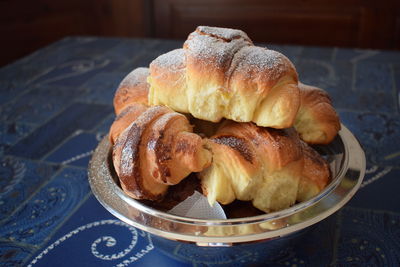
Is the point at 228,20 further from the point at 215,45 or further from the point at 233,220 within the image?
the point at 233,220

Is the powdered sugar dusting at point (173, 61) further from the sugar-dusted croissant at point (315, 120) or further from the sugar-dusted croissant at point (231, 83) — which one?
the sugar-dusted croissant at point (315, 120)

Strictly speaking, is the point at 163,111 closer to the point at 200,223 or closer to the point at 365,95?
the point at 200,223

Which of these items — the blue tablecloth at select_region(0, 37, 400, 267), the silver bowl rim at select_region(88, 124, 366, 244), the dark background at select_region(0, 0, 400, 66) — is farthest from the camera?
the dark background at select_region(0, 0, 400, 66)

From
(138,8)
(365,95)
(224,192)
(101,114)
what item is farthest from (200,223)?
(138,8)

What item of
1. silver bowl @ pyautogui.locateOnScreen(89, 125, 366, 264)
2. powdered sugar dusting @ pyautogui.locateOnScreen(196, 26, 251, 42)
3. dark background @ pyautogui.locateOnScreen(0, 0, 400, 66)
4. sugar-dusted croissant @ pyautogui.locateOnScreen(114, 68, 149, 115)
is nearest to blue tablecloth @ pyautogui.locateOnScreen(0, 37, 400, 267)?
silver bowl @ pyautogui.locateOnScreen(89, 125, 366, 264)

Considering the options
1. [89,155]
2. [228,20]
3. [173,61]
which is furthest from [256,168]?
[228,20]

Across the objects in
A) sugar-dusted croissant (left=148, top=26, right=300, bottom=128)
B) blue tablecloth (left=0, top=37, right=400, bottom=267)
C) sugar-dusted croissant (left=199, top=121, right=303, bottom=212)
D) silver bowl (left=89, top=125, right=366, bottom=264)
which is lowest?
blue tablecloth (left=0, top=37, right=400, bottom=267)

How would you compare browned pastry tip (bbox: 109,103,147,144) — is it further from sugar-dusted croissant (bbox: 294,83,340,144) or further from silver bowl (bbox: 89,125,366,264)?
sugar-dusted croissant (bbox: 294,83,340,144)
